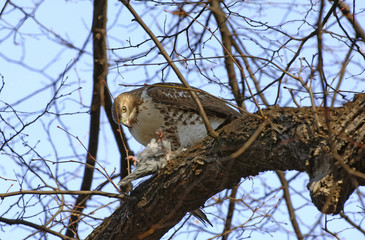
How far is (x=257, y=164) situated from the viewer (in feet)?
10.7

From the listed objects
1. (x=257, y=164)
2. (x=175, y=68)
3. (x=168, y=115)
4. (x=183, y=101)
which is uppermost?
A: (x=183, y=101)

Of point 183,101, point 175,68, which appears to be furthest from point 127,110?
point 175,68

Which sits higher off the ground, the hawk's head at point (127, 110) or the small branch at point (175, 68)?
the hawk's head at point (127, 110)

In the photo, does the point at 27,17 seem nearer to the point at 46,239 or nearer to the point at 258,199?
the point at 46,239

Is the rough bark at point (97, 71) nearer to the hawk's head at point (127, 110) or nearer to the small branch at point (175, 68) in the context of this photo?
the hawk's head at point (127, 110)

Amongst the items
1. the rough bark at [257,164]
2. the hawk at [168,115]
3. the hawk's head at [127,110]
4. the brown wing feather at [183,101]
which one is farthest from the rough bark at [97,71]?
the rough bark at [257,164]

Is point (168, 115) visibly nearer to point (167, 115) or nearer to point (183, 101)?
point (167, 115)

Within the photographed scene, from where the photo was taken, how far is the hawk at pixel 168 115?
4.79 metres

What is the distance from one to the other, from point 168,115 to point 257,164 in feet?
5.85

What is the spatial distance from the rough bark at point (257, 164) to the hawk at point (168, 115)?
3.33 feet

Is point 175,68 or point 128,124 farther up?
point 128,124

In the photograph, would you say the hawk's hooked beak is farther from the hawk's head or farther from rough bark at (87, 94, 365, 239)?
rough bark at (87, 94, 365, 239)

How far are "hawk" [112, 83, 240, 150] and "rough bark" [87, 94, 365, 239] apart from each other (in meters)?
1.02

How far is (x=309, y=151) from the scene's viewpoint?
2.94 m
